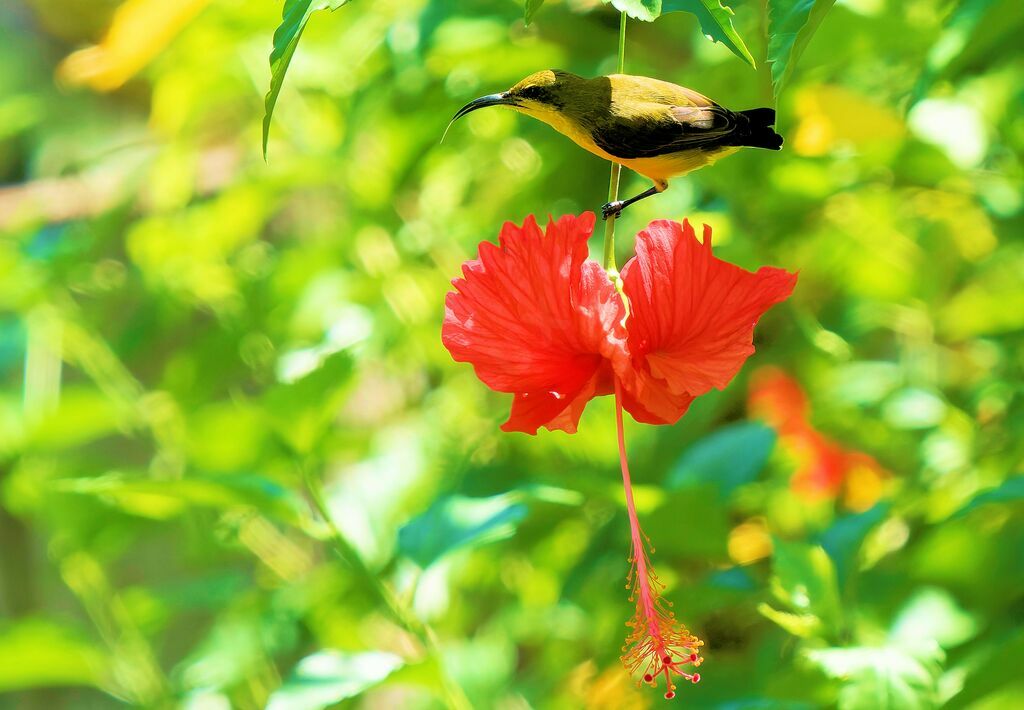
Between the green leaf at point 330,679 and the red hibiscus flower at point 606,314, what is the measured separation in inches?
11.4

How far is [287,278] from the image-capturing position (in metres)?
0.92

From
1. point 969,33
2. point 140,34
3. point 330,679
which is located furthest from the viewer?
point 140,34

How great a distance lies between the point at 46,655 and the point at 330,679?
413mm

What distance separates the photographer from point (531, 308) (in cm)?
35

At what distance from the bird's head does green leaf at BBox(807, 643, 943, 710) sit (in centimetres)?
33

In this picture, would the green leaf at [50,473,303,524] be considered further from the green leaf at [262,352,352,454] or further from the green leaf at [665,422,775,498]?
the green leaf at [665,422,775,498]

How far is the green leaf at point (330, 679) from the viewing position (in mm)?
589

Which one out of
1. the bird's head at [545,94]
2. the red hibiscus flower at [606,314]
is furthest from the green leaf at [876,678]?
the bird's head at [545,94]

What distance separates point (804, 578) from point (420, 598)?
277mm

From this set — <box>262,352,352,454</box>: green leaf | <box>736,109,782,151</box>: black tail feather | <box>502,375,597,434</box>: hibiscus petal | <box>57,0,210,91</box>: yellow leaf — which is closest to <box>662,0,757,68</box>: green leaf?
<box>736,109,782,151</box>: black tail feather

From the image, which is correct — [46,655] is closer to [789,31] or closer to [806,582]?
[806,582]

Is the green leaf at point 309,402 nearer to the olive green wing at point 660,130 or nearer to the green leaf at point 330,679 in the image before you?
the green leaf at point 330,679

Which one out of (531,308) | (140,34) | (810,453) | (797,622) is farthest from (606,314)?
(810,453)

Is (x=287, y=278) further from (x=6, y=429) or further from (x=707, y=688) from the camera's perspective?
(x=707, y=688)
